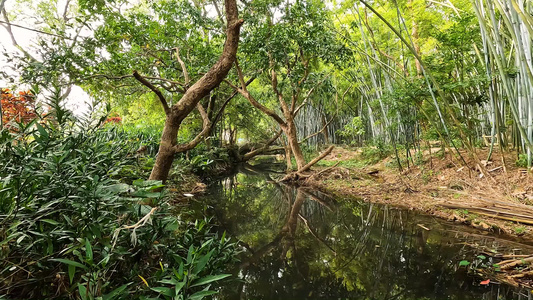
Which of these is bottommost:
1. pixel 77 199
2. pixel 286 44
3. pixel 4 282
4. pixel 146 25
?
pixel 4 282

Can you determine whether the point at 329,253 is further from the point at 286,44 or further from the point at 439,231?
the point at 286,44

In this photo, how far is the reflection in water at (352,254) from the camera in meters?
1.36

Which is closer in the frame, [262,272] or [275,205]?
[262,272]

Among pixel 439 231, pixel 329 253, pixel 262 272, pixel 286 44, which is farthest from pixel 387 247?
pixel 286 44

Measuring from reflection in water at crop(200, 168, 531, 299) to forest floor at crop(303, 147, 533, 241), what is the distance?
0.74 feet

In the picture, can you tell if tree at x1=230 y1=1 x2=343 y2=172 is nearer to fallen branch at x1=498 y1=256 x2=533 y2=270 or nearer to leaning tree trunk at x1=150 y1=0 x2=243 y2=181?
leaning tree trunk at x1=150 y1=0 x2=243 y2=181

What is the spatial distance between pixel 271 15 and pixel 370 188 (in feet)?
11.1

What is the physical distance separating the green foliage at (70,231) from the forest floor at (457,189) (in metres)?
2.48

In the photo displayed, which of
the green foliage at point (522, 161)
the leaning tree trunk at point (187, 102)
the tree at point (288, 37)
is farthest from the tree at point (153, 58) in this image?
the green foliage at point (522, 161)

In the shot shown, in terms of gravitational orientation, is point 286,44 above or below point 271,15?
below

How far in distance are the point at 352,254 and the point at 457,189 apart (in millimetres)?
1990

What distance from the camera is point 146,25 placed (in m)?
4.02

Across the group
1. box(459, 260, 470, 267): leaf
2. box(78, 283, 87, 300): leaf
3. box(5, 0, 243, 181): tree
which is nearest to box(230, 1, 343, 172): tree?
box(5, 0, 243, 181): tree

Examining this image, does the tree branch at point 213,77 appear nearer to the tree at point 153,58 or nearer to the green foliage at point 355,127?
the tree at point 153,58
